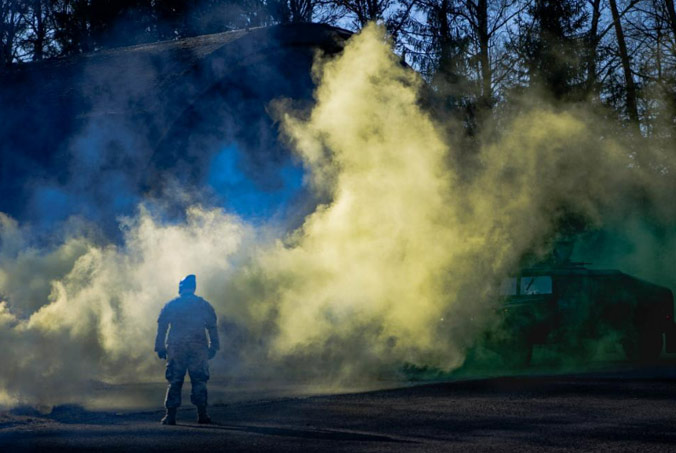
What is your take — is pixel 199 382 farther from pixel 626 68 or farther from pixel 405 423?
pixel 626 68

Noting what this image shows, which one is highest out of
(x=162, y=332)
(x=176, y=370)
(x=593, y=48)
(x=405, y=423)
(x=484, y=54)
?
(x=593, y=48)

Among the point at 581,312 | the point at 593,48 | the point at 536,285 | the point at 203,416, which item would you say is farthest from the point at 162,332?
the point at 593,48

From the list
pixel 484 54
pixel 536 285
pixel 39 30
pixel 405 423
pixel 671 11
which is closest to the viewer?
pixel 405 423

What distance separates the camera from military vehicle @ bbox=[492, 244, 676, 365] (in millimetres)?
15992

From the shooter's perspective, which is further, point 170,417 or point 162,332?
point 162,332

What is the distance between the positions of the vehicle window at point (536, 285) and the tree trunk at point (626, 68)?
16.5 m

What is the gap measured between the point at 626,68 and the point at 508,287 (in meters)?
18.3

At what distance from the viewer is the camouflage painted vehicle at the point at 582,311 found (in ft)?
52.5

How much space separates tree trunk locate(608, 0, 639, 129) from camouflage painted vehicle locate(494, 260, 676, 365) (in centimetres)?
1468

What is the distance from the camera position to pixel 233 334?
16.4 metres

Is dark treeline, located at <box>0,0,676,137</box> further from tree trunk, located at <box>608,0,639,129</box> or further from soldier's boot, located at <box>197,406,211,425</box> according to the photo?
soldier's boot, located at <box>197,406,211,425</box>

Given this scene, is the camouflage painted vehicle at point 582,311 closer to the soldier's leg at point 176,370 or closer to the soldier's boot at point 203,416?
the soldier's leg at point 176,370

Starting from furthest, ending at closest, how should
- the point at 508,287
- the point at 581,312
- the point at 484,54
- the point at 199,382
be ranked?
the point at 484,54 → the point at 581,312 → the point at 508,287 → the point at 199,382

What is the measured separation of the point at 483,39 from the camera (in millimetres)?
30906
